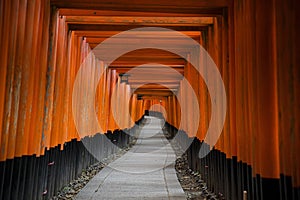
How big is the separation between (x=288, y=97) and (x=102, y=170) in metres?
6.27

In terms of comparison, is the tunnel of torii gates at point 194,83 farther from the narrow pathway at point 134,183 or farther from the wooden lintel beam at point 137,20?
the narrow pathway at point 134,183

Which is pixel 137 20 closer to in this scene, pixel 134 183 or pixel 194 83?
pixel 194 83

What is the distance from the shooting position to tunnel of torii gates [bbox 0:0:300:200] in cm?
230

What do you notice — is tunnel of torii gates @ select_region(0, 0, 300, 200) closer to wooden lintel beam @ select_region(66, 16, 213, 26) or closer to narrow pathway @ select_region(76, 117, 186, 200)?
wooden lintel beam @ select_region(66, 16, 213, 26)

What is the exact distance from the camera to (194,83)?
23.3 ft

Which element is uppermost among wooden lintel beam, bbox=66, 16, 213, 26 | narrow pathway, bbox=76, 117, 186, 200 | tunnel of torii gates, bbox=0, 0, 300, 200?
wooden lintel beam, bbox=66, 16, 213, 26

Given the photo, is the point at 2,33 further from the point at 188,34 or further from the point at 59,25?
the point at 188,34

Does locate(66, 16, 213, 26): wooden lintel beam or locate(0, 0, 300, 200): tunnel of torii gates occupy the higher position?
locate(66, 16, 213, 26): wooden lintel beam

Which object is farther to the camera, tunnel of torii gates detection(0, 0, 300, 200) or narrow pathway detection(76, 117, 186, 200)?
narrow pathway detection(76, 117, 186, 200)

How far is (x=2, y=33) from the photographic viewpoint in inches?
105

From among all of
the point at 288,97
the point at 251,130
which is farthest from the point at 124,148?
the point at 288,97

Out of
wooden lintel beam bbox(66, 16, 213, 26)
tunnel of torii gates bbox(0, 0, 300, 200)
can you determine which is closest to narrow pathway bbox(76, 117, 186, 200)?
Answer: tunnel of torii gates bbox(0, 0, 300, 200)

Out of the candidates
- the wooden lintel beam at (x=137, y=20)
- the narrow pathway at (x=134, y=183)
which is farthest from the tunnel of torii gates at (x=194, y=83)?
the narrow pathway at (x=134, y=183)

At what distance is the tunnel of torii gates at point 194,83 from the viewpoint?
2.30 meters
